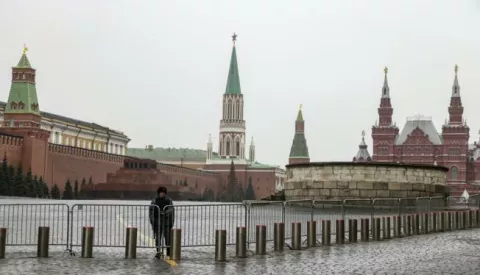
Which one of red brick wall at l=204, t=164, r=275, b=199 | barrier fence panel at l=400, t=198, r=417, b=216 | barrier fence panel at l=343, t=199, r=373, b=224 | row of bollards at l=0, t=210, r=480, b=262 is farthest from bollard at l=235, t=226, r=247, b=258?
red brick wall at l=204, t=164, r=275, b=199

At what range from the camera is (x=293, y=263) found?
37.4ft

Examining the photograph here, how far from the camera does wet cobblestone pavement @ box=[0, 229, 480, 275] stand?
10383 mm

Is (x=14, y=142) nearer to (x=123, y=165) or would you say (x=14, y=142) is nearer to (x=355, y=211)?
(x=123, y=165)

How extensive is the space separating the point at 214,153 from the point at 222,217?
138 meters

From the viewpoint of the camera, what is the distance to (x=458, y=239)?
16688 mm

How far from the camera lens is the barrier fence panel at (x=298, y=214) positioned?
1472 cm

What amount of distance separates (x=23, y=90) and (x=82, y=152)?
8.54 meters

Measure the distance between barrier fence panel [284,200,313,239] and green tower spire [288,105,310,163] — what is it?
422 feet

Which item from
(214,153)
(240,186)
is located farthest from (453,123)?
(214,153)

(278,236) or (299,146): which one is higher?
(299,146)

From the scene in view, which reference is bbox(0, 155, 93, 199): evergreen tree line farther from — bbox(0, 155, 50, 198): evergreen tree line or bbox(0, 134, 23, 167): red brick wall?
bbox(0, 134, 23, 167): red brick wall

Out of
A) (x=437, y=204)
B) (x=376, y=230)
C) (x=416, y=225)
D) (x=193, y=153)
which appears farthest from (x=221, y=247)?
(x=193, y=153)

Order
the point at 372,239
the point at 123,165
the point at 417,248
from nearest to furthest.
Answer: the point at 417,248
the point at 372,239
the point at 123,165

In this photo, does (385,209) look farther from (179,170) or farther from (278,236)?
(179,170)
